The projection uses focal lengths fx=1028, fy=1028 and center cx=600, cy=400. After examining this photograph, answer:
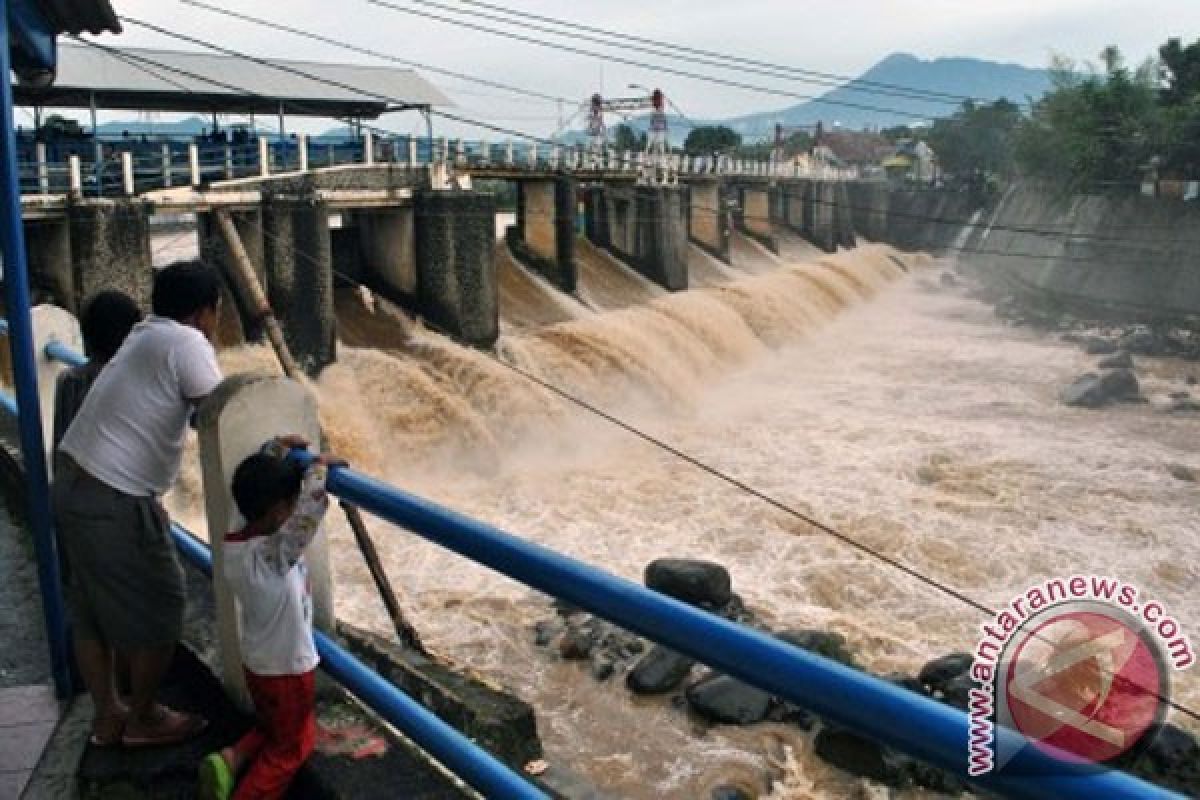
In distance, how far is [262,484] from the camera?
252 centimetres

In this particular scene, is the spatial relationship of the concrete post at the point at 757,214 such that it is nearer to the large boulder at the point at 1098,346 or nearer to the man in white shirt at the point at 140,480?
the large boulder at the point at 1098,346

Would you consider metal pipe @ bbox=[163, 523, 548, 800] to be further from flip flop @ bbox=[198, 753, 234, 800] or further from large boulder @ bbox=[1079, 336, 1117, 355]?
large boulder @ bbox=[1079, 336, 1117, 355]

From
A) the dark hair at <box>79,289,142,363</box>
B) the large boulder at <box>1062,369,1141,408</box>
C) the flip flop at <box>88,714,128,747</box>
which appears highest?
the dark hair at <box>79,289,142,363</box>

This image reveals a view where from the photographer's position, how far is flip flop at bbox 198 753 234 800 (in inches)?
96.7

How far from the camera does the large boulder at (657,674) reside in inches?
313

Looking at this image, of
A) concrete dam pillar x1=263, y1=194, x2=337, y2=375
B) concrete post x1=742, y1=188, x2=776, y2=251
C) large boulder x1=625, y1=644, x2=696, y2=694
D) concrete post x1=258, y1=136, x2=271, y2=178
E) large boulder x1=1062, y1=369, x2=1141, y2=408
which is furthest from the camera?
concrete post x1=742, y1=188, x2=776, y2=251

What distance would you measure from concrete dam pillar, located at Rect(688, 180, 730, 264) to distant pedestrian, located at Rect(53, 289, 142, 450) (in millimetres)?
30129

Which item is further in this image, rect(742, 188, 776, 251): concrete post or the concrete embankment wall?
rect(742, 188, 776, 251): concrete post

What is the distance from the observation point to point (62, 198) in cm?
1188

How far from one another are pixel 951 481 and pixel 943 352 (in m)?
13.5

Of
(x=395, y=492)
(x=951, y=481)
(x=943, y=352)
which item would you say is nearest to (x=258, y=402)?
(x=395, y=492)

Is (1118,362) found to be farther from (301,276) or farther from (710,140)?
(710,140)

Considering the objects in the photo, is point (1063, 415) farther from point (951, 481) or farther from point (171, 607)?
point (171, 607)

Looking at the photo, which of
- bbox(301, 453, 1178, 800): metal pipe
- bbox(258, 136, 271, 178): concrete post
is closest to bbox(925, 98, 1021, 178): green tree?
bbox(258, 136, 271, 178): concrete post
